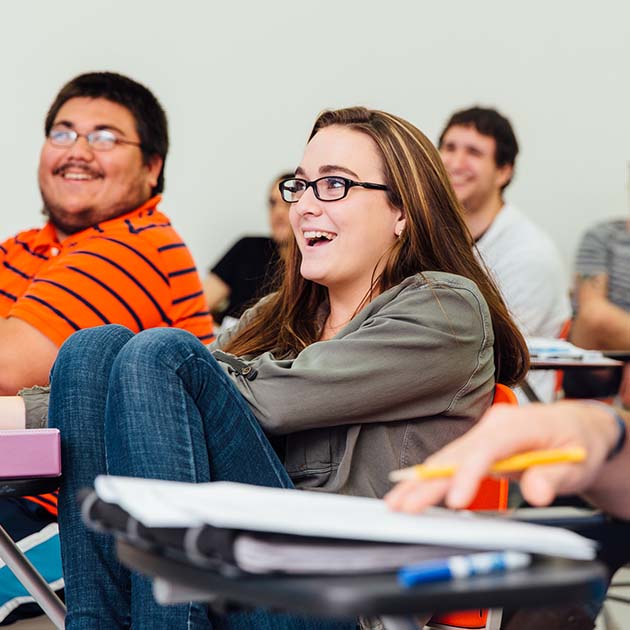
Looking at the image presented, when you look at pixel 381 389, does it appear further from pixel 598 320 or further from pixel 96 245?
pixel 598 320

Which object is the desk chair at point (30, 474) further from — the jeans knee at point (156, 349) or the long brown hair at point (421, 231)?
the long brown hair at point (421, 231)

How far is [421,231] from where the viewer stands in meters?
1.70

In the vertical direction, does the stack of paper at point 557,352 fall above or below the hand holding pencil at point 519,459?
below

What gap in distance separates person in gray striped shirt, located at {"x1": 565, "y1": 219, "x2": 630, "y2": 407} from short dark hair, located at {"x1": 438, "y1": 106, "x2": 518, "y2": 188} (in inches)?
16.7

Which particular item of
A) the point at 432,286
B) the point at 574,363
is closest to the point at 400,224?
the point at 432,286

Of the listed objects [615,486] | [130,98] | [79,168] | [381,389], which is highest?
[130,98]

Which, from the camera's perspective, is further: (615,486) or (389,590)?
(615,486)

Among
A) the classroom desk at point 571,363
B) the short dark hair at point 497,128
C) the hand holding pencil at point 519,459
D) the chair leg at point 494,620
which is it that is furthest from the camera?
the short dark hair at point 497,128

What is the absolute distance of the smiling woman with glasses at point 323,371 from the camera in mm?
1288

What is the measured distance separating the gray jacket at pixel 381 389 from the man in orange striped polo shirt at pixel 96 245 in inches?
24.1

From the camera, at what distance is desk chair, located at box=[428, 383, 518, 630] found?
1.33 m

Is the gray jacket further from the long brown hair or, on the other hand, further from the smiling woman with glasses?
the long brown hair

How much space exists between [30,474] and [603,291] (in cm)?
293

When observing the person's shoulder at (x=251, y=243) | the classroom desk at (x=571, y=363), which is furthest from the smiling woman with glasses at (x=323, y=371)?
the person's shoulder at (x=251, y=243)
